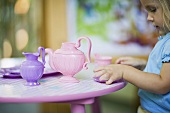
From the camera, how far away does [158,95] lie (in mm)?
1081

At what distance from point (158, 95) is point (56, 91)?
0.41 m

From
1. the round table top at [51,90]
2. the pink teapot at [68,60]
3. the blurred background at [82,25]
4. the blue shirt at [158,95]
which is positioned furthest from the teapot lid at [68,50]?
the blurred background at [82,25]

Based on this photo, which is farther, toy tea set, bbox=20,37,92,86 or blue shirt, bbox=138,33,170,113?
blue shirt, bbox=138,33,170,113

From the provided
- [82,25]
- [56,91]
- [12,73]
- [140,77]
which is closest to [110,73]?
[140,77]

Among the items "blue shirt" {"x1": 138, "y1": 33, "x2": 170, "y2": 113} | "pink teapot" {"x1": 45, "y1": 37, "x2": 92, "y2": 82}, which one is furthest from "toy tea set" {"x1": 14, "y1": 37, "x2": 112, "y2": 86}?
"blue shirt" {"x1": 138, "y1": 33, "x2": 170, "y2": 113}

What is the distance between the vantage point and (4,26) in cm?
252

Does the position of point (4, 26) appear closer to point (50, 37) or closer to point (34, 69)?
point (50, 37)

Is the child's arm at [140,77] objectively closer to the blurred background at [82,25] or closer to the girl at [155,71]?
the girl at [155,71]

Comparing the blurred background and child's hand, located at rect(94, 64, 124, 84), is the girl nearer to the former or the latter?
child's hand, located at rect(94, 64, 124, 84)

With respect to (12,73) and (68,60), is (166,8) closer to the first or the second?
(68,60)

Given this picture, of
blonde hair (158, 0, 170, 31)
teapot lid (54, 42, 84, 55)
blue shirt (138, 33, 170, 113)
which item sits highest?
blonde hair (158, 0, 170, 31)

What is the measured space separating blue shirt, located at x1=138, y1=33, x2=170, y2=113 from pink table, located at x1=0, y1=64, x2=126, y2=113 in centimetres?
16

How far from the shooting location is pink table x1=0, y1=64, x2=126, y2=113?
0.79 m

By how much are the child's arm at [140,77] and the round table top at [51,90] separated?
1.2 inches
